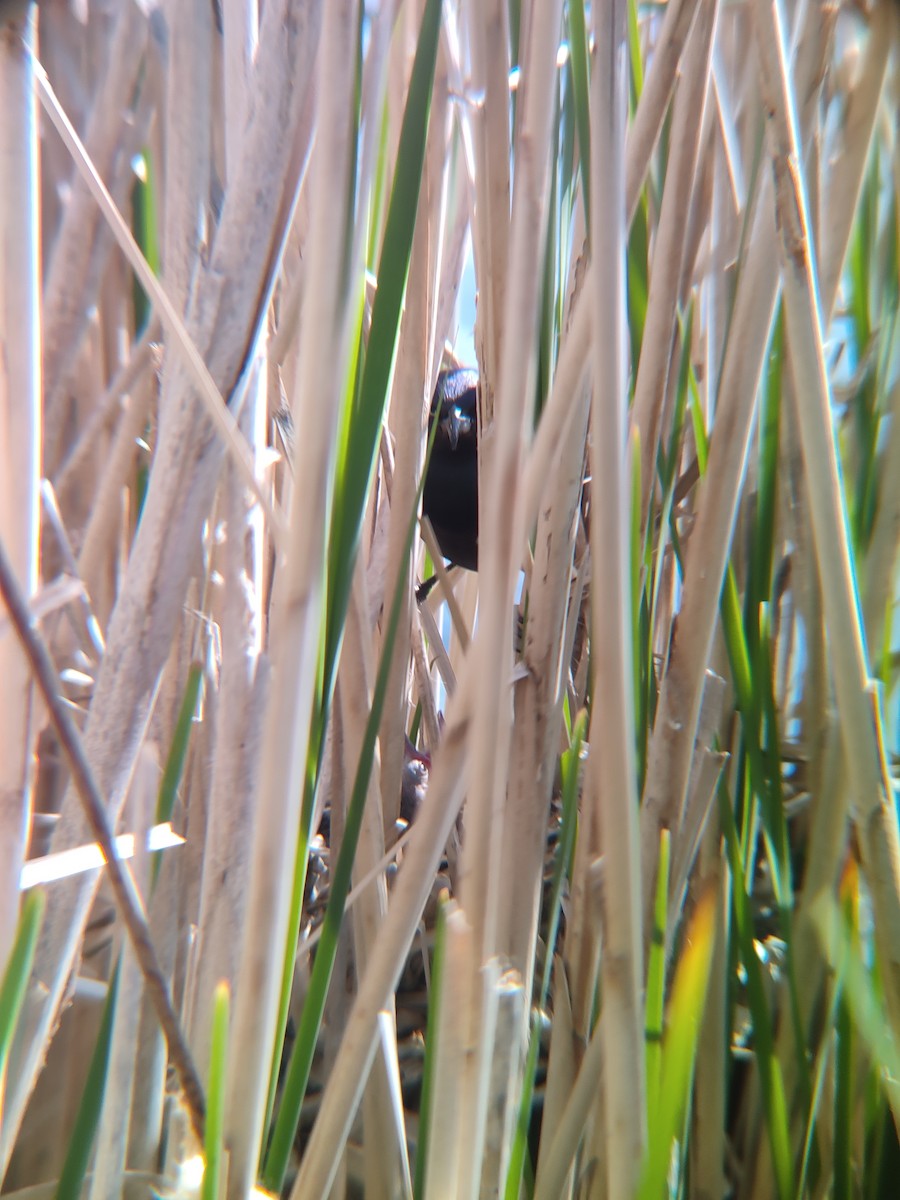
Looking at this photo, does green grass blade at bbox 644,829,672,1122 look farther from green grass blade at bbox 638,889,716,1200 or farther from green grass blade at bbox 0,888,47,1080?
green grass blade at bbox 0,888,47,1080

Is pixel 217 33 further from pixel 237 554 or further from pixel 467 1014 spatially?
pixel 467 1014

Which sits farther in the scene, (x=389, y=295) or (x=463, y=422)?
(x=463, y=422)

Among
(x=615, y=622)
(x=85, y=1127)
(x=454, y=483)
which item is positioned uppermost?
(x=454, y=483)

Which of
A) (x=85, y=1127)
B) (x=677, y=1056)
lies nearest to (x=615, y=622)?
(x=677, y=1056)

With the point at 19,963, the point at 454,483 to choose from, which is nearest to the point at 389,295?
the point at 19,963

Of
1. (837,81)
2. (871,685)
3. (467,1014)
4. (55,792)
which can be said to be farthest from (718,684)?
(55,792)

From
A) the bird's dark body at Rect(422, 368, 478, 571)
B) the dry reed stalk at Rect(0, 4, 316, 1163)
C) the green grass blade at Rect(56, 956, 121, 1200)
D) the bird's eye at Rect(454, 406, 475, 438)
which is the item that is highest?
the bird's eye at Rect(454, 406, 475, 438)

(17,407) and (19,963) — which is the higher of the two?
(17,407)

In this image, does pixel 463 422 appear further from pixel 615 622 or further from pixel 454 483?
pixel 615 622

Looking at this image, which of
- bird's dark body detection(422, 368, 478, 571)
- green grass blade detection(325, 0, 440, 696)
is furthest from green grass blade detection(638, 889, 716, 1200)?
bird's dark body detection(422, 368, 478, 571)
